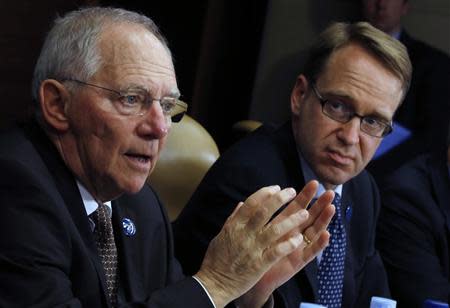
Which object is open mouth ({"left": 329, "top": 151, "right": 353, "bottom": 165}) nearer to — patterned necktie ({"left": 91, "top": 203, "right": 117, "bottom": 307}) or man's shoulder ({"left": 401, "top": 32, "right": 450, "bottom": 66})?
patterned necktie ({"left": 91, "top": 203, "right": 117, "bottom": 307})

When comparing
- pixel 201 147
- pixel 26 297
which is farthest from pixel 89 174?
pixel 201 147

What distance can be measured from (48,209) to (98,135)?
0.23 meters

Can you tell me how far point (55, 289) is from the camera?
5.48 ft

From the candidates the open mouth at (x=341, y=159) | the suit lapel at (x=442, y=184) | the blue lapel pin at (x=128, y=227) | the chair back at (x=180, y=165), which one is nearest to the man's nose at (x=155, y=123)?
the blue lapel pin at (x=128, y=227)

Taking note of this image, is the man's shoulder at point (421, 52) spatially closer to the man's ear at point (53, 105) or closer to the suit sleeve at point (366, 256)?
the suit sleeve at point (366, 256)

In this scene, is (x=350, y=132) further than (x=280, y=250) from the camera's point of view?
Yes

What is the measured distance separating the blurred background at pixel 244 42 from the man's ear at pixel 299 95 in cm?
201

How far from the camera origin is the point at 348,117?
254cm

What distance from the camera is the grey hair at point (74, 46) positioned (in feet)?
6.12

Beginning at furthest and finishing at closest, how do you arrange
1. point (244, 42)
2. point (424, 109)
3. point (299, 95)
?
1. point (244, 42)
2. point (424, 109)
3. point (299, 95)

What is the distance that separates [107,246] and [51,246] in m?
0.25

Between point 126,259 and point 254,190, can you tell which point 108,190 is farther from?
point 254,190

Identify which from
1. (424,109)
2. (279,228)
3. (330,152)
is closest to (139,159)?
(279,228)

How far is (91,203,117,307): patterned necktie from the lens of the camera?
192cm
